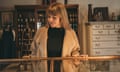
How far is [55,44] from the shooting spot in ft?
8.16

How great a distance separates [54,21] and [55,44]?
195 millimetres

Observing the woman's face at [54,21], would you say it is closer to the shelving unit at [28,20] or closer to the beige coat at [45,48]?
the beige coat at [45,48]

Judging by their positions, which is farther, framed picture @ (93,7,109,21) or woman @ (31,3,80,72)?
framed picture @ (93,7,109,21)

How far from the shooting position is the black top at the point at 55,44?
8.16ft

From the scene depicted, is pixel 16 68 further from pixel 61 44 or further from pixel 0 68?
pixel 61 44

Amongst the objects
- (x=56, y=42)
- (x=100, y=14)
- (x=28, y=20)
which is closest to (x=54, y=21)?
(x=56, y=42)

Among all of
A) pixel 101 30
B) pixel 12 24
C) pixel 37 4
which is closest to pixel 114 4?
pixel 101 30

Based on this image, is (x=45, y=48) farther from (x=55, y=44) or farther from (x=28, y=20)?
(x=28, y=20)

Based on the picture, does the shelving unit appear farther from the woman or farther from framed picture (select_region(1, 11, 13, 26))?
the woman

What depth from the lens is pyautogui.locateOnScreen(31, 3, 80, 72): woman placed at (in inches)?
98.0

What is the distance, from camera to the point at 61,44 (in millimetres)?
2510

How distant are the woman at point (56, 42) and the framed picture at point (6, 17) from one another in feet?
15.9

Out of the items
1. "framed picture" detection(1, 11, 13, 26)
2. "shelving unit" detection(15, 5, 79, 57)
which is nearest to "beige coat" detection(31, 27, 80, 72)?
"shelving unit" detection(15, 5, 79, 57)

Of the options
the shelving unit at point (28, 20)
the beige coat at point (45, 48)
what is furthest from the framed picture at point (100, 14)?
the beige coat at point (45, 48)
